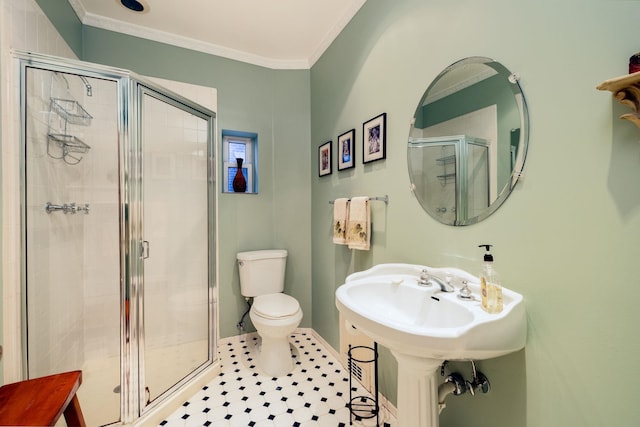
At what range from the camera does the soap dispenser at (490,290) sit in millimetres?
886

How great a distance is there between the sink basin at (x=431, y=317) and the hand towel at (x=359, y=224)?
0.31 m

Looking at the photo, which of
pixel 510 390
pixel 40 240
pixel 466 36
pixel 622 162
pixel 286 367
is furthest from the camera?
pixel 286 367

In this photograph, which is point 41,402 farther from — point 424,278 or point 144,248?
point 424,278

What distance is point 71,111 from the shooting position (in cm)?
158

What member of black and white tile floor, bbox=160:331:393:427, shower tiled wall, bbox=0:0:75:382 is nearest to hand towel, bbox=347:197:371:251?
black and white tile floor, bbox=160:331:393:427

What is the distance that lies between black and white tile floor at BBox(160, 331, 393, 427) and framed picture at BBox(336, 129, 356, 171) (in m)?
1.51

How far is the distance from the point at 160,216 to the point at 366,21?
72.0 inches

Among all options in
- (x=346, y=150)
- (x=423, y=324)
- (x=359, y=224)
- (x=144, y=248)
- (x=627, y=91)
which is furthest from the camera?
(x=346, y=150)

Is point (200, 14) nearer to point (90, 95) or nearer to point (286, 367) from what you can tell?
point (90, 95)

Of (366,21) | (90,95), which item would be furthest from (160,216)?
(366,21)

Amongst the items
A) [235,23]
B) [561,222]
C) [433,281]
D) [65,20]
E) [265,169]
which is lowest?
[433,281]

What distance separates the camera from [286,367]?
1938 mm

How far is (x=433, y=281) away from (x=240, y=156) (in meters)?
2.05

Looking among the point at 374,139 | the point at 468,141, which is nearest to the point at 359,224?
the point at 374,139
